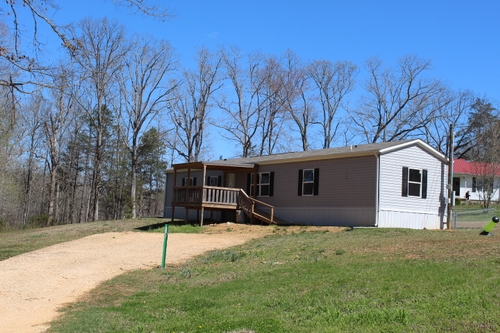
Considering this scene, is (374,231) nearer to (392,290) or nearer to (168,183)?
(392,290)

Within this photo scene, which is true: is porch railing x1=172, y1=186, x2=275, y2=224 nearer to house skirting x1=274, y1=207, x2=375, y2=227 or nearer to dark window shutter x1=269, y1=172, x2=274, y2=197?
dark window shutter x1=269, y1=172, x2=274, y2=197

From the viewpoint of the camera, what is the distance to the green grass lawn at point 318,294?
670 cm

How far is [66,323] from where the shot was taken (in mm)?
8211

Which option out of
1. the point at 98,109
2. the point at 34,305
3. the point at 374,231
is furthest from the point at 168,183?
the point at 34,305

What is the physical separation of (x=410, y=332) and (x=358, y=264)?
4611mm

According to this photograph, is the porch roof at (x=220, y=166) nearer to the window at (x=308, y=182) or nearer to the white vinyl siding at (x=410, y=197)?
the window at (x=308, y=182)

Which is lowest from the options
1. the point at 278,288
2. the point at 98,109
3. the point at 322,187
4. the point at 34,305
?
the point at 34,305

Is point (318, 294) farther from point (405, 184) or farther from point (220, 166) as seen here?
point (220, 166)

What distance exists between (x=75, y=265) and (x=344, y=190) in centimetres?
1175

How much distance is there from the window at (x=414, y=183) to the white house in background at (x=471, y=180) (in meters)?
21.1

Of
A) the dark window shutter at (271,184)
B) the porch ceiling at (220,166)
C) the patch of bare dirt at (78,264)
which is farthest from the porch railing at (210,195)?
the dark window shutter at (271,184)

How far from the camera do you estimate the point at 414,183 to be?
22.3 metres

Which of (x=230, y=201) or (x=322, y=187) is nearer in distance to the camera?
(x=322, y=187)

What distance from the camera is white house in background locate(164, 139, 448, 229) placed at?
21312mm
